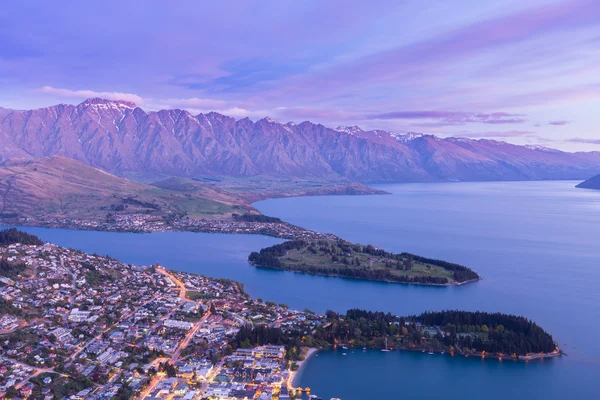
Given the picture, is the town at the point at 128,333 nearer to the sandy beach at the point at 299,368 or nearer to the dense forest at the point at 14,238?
the sandy beach at the point at 299,368

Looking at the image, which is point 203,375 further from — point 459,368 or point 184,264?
point 184,264

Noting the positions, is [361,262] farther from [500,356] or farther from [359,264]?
[500,356]

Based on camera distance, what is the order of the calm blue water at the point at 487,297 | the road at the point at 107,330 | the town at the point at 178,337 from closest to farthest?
the town at the point at 178,337 < the calm blue water at the point at 487,297 < the road at the point at 107,330

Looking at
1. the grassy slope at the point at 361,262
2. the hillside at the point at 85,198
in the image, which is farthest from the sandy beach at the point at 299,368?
the hillside at the point at 85,198

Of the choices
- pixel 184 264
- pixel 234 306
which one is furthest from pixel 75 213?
pixel 234 306

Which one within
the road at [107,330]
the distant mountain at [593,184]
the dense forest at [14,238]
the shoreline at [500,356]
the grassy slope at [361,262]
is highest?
the distant mountain at [593,184]

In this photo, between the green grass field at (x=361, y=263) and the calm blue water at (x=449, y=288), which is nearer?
the calm blue water at (x=449, y=288)
